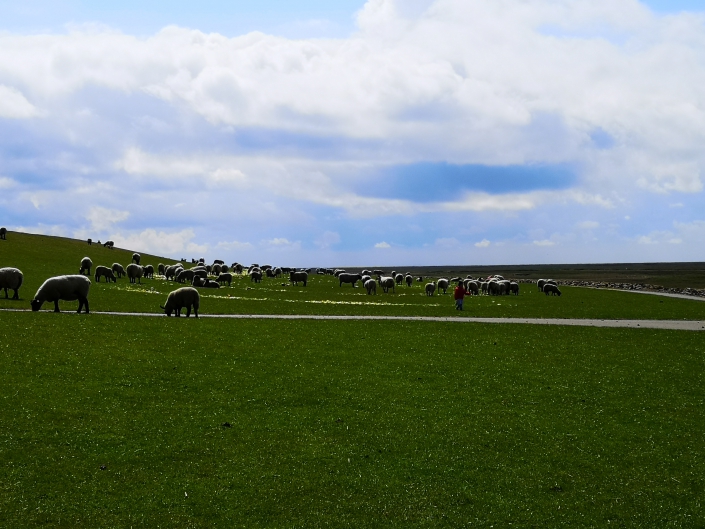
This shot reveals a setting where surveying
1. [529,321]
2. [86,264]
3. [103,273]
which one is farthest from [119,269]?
[529,321]

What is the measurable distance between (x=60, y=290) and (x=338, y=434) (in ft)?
84.4

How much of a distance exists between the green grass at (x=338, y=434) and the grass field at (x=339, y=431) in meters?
0.06

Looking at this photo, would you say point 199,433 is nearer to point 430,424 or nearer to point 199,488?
point 199,488

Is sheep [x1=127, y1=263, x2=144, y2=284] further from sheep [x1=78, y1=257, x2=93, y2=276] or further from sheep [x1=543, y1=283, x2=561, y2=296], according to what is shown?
sheep [x1=543, y1=283, x2=561, y2=296]

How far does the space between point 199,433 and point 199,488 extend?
319 centimetres

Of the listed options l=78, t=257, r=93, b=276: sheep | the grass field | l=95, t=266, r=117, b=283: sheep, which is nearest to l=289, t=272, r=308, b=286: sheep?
l=95, t=266, r=117, b=283: sheep

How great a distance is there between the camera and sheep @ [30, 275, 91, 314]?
115 ft

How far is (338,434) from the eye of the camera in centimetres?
1627

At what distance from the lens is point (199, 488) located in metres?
12.8

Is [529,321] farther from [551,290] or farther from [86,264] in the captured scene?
[86,264]

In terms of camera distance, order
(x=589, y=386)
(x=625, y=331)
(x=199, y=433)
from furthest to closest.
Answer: (x=625, y=331) → (x=589, y=386) → (x=199, y=433)

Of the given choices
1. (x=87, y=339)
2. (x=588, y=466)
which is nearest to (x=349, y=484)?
(x=588, y=466)

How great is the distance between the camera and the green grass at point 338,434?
12195 millimetres

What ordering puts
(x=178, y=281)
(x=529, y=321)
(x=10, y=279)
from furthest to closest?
(x=178, y=281), (x=10, y=279), (x=529, y=321)
